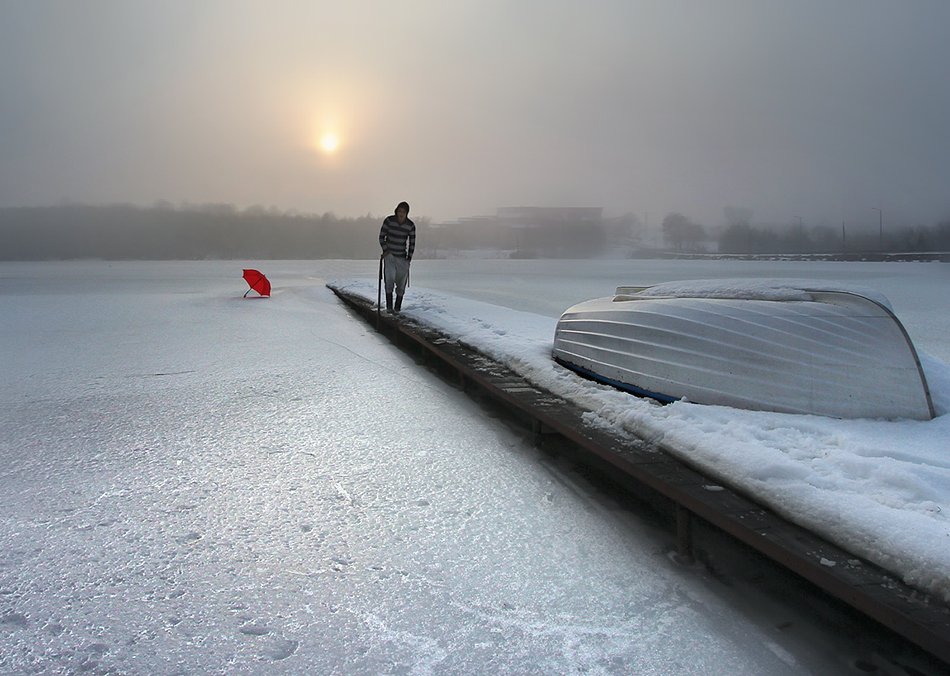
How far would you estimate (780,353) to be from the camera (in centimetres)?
361

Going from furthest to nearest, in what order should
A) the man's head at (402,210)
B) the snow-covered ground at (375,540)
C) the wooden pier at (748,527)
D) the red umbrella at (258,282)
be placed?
the red umbrella at (258,282), the man's head at (402,210), the snow-covered ground at (375,540), the wooden pier at (748,527)

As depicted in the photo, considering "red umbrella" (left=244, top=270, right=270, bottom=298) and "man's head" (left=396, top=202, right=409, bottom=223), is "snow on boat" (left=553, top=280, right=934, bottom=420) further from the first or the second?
"red umbrella" (left=244, top=270, right=270, bottom=298)

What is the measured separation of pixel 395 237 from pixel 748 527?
8.76 metres

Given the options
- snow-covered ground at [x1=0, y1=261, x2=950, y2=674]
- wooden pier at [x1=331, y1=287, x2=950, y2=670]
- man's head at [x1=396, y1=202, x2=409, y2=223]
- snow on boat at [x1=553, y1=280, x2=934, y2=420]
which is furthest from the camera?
man's head at [x1=396, y1=202, x2=409, y2=223]

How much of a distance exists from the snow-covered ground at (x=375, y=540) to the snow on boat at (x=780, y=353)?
0.21 metres

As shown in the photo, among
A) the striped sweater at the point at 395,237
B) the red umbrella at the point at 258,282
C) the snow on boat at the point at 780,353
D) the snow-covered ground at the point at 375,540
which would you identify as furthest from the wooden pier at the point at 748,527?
the red umbrella at the point at 258,282

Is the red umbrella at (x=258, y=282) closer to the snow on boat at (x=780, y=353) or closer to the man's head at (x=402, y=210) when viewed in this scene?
the man's head at (x=402, y=210)

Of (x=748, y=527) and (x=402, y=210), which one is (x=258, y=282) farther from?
(x=748, y=527)

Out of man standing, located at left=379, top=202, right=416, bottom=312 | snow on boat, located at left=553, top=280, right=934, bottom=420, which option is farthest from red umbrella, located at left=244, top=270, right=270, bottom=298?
snow on boat, located at left=553, top=280, right=934, bottom=420

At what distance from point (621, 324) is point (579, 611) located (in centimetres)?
268

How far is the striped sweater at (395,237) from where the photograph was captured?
1033cm

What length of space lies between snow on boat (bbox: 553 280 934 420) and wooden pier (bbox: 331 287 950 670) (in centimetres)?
64

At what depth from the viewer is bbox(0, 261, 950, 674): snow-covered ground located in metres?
1.90

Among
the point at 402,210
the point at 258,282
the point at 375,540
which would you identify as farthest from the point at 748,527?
the point at 258,282
